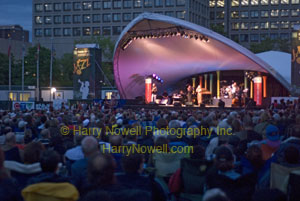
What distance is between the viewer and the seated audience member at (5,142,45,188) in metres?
4.59

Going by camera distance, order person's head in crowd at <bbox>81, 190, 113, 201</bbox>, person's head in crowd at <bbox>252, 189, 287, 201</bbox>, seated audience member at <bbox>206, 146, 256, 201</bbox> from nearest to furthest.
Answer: person's head in crowd at <bbox>81, 190, 113, 201</bbox> < person's head in crowd at <bbox>252, 189, 287, 201</bbox> < seated audience member at <bbox>206, 146, 256, 201</bbox>

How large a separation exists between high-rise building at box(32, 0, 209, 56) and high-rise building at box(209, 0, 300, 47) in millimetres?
8973

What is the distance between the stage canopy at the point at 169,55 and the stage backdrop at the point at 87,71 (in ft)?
5.35

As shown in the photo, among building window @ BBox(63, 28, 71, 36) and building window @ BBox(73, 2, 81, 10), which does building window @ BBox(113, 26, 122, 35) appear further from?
building window @ BBox(63, 28, 71, 36)

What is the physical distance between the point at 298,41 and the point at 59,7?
6845 cm

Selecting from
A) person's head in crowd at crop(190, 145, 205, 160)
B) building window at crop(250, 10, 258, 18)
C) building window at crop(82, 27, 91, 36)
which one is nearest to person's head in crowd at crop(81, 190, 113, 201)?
person's head in crowd at crop(190, 145, 205, 160)

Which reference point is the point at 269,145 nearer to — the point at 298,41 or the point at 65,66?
the point at 298,41

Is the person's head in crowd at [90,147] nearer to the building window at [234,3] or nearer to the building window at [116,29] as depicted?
the building window at [116,29]

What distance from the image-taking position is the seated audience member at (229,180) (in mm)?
4438

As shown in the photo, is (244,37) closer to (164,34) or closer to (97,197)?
(164,34)

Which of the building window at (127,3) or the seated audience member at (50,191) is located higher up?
the building window at (127,3)

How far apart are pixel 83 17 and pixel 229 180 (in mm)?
81570

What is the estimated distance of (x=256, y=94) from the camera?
98.6 ft

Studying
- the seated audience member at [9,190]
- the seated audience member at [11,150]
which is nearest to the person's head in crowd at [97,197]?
the seated audience member at [9,190]
